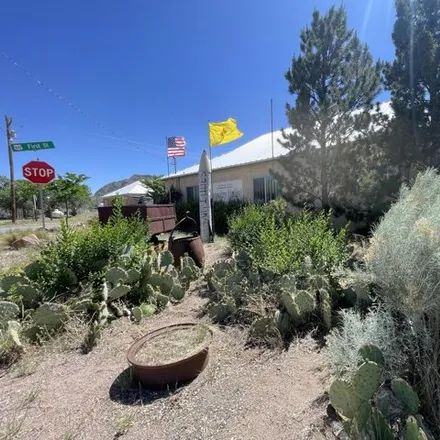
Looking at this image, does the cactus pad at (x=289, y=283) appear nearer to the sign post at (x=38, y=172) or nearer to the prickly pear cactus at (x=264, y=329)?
the prickly pear cactus at (x=264, y=329)

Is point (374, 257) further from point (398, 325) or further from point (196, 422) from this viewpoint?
point (196, 422)

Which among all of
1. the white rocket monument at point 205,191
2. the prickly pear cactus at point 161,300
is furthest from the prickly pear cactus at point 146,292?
the white rocket monument at point 205,191

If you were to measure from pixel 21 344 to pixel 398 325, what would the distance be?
3.74 meters

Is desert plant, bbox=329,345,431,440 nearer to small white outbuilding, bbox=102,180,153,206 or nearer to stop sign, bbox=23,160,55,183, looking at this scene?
stop sign, bbox=23,160,55,183

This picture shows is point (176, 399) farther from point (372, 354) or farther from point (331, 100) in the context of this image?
point (331, 100)

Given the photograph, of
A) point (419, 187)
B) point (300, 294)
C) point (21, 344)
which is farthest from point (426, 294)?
point (21, 344)

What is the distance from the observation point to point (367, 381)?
171 cm

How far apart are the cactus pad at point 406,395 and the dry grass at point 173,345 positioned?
5.07ft

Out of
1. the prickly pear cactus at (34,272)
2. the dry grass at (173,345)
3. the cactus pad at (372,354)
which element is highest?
the prickly pear cactus at (34,272)

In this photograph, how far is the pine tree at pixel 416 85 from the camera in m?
6.20

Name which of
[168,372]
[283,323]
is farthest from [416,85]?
[168,372]

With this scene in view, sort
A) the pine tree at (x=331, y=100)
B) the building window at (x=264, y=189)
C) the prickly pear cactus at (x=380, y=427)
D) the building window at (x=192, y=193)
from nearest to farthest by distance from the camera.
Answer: the prickly pear cactus at (x=380, y=427), the pine tree at (x=331, y=100), the building window at (x=264, y=189), the building window at (x=192, y=193)

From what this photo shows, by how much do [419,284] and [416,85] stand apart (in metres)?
5.96

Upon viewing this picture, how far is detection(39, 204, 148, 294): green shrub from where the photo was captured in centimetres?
420
